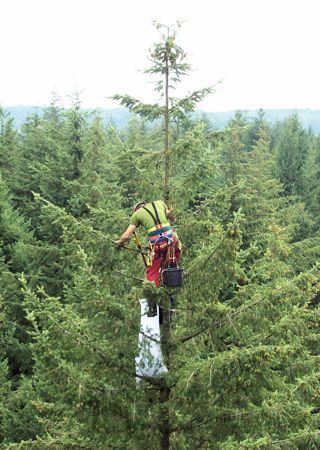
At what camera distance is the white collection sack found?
709 centimetres

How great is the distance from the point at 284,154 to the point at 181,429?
31918mm

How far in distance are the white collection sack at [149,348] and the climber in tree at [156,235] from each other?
0.56m

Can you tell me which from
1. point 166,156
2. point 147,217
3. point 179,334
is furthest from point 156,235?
point 179,334

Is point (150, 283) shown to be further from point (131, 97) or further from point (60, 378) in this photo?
point (131, 97)

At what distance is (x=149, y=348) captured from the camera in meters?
7.18

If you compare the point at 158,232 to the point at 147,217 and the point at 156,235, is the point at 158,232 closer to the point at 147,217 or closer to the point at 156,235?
the point at 156,235

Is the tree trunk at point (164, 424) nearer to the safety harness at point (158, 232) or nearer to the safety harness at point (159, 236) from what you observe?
the safety harness at point (159, 236)

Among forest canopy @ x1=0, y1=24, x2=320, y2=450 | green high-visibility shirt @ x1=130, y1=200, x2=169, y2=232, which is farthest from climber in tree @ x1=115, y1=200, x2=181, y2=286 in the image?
forest canopy @ x1=0, y1=24, x2=320, y2=450

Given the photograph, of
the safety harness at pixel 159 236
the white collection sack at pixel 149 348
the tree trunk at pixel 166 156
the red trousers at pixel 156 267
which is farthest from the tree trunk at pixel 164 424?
the tree trunk at pixel 166 156

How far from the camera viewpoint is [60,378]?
6.68 m

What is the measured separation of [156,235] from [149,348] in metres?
1.61

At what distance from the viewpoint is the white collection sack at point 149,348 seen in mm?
7090

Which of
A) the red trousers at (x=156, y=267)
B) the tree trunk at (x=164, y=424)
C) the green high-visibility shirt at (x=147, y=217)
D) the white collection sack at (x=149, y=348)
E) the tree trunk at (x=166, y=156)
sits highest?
the tree trunk at (x=166, y=156)


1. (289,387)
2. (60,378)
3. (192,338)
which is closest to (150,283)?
(192,338)
